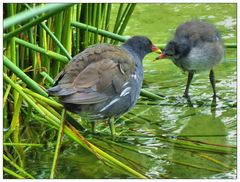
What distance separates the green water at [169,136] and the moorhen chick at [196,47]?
9.3 inches

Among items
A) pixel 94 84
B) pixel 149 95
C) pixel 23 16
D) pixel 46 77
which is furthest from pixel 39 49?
pixel 23 16

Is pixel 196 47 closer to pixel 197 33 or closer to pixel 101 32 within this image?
pixel 197 33

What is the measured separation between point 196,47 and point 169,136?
723mm

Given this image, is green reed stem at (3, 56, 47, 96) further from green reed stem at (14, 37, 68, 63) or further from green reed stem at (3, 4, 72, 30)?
green reed stem at (3, 4, 72, 30)

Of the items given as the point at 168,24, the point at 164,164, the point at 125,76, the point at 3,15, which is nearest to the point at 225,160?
the point at 164,164

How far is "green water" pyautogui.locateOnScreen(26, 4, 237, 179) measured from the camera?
2.82 m

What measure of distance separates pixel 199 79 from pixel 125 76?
133 centimetres

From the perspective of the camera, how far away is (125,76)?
292 centimetres

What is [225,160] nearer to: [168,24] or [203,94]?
[203,94]

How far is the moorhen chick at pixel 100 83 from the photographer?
267 cm

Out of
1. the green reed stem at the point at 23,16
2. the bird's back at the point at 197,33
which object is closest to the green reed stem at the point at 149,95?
the bird's back at the point at 197,33

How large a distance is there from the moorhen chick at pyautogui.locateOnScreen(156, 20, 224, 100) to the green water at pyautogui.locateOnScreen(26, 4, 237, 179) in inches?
9.3

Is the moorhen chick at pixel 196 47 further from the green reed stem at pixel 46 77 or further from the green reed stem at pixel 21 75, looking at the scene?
the green reed stem at pixel 21 75

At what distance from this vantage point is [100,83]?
110 inches
